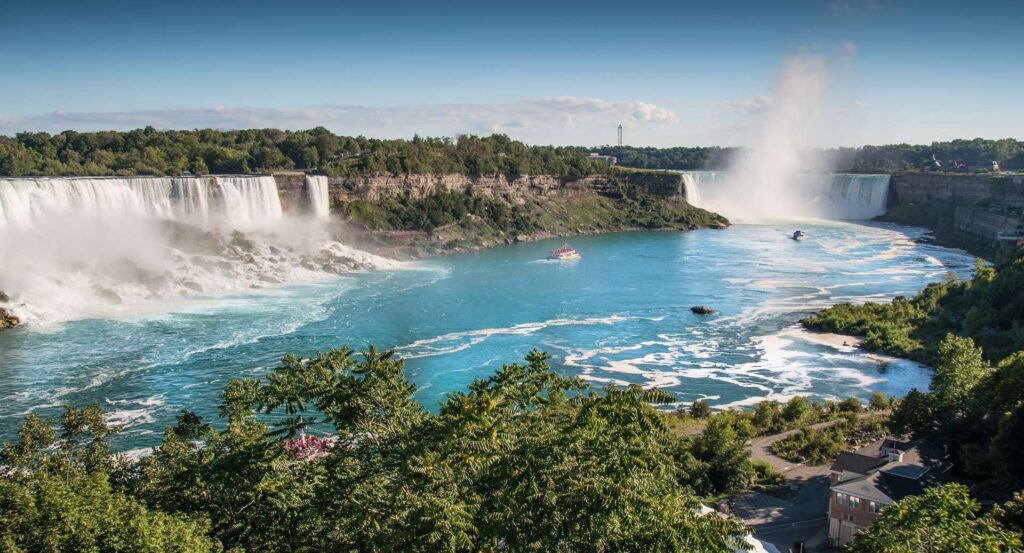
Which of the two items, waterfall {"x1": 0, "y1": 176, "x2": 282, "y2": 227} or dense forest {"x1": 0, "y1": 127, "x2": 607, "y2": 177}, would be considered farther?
dense forest {"x1": 0, "y1": 127, "x2": 607, "y2": 177}

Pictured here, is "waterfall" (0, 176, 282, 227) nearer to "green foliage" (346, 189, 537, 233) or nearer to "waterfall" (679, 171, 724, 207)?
"green foliage" (346, 189, 537, 233)

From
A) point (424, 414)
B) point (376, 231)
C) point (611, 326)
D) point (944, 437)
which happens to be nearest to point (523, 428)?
point (424, 414)

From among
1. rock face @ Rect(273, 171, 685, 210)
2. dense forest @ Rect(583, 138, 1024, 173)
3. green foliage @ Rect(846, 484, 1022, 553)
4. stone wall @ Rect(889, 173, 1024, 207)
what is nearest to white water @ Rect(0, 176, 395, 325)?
rock face @ Rect(273, 171, 685, 210)

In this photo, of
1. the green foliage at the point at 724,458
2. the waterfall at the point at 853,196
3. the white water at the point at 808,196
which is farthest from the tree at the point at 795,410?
the waterfall at the point at 853,196

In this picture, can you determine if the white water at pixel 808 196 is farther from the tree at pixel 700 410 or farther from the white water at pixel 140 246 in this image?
the tree at pixel 700 410

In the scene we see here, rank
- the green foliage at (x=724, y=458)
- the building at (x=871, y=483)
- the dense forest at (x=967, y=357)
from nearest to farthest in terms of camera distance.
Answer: the building at (x=871, y=483), the dense forest at (x=967, y=357), the green foliage at (x=724, y=458)

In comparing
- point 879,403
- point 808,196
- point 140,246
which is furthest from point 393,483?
point 808,196

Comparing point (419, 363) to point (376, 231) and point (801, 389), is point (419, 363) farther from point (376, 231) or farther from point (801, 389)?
point (376, 231)
